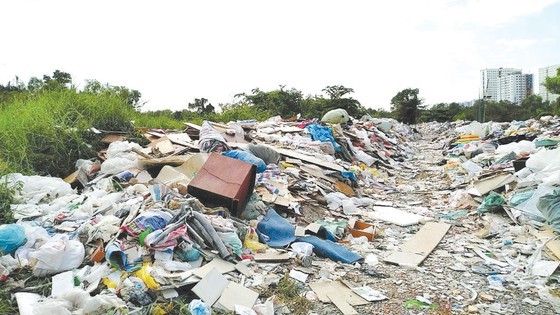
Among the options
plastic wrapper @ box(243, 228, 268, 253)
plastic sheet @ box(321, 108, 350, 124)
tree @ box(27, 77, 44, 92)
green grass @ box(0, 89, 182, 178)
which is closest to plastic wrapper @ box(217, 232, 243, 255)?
plastic wrapper @ box(243, 228, 268, 253)

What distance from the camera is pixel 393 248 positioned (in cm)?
427

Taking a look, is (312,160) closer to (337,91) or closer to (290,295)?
(290,295)

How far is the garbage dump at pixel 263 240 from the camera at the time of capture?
9.38 ft

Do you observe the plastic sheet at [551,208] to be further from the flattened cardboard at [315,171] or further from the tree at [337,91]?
the tree at [337,91]

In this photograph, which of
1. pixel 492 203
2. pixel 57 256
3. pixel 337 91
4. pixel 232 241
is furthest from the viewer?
pixel 337 91

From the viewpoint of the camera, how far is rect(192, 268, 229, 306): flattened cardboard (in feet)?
9.07

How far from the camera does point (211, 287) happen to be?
2.87 m

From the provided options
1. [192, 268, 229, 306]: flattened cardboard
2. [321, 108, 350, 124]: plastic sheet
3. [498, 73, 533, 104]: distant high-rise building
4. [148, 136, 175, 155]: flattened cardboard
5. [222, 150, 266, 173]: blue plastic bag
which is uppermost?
[498, 73, 533, 104]: distant high-rise building

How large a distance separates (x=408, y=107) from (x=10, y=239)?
33.8 m

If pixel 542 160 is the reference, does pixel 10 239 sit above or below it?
below

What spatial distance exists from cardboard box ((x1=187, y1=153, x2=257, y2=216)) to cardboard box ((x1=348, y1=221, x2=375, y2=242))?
52.9 inches

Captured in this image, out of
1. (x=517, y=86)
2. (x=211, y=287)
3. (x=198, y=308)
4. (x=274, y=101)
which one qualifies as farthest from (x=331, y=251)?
(x=517, y=86)

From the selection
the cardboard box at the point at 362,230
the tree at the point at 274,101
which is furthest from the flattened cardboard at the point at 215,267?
the tree at the point at 274,101

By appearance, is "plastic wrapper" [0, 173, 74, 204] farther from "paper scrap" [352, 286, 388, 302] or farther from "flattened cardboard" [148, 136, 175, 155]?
"paper scrap" [352, 286, 388, 302]
